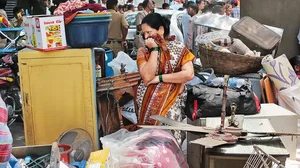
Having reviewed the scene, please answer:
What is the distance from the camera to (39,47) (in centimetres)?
359

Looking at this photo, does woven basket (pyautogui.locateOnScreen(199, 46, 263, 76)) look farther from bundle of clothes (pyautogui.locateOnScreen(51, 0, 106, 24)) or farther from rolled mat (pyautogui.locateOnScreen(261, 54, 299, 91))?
bundle of clothes (pyautogui.locateOnScreen(51, 0, 106, 24))

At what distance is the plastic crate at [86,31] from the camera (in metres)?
3.67

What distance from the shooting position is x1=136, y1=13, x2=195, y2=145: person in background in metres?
3.56

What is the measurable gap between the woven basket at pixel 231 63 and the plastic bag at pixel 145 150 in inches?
85.8

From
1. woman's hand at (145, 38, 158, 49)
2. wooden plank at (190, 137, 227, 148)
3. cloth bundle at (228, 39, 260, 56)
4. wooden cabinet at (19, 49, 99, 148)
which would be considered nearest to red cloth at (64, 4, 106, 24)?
wooden cabinet at (19, 49, 99, 148)

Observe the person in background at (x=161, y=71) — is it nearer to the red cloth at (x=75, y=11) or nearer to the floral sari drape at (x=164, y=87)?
the floral sari drape at (x=164, y=87)

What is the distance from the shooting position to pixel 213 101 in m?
3.82

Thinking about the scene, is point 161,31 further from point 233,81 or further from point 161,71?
point 233,81

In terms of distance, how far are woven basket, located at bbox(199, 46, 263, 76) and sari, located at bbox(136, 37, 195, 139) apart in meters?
1.74

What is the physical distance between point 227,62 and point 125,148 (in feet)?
8.63

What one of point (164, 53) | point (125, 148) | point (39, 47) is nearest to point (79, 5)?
point (39, 47)

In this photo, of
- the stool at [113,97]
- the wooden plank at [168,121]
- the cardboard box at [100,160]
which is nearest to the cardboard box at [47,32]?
the stool at [113,97]

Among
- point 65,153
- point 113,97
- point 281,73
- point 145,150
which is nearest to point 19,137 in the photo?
point 113,97

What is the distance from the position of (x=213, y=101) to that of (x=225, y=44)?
2241 millimetres
